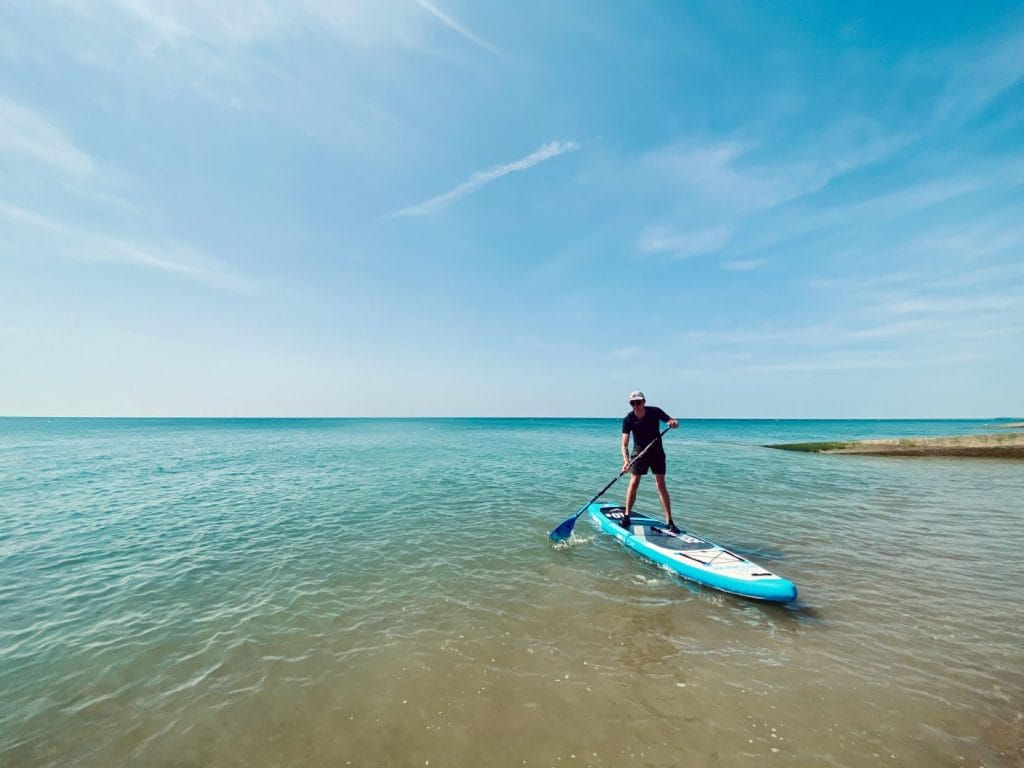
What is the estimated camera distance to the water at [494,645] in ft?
14.1

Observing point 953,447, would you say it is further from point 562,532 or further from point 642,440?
point 562,532

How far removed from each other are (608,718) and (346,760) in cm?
279

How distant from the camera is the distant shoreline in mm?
29062

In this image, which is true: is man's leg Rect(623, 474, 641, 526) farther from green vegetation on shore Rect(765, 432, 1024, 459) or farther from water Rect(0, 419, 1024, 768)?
green vegetation on shore Rect(765, 432, 1024, 459)

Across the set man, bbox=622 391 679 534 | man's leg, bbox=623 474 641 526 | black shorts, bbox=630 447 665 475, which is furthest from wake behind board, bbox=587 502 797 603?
black shorts, bbox=630 447 665 475

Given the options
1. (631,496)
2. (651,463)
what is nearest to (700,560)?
(631,496)

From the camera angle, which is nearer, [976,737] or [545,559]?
[976,737]

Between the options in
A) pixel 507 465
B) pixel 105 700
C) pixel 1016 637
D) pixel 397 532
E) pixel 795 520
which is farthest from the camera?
pixel 507 465

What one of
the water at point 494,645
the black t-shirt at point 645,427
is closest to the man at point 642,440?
the black t-shirt at point 645,427

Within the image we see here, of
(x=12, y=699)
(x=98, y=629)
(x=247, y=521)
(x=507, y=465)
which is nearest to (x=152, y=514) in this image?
(x=247, y=521)

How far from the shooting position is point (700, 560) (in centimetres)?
855

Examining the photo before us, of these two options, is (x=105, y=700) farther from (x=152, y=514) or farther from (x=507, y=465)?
(x=507, y=465)

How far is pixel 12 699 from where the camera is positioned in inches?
201

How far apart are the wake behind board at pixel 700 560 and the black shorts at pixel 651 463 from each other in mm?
1544
